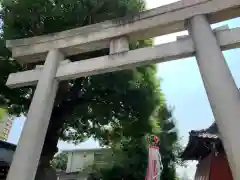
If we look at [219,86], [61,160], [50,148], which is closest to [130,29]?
[219,86]

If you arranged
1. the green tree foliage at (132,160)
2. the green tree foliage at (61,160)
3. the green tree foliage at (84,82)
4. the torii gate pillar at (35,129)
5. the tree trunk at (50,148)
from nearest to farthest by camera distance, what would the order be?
the torii gate pillar at (35,129) → the green tree foliage at (84,82) → the tree trunk at (50,148) → the green tree foliage at (132,160) → the green tree foliage at (61,160)

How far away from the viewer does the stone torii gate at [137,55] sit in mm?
3656

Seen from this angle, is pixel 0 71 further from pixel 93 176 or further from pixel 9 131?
pixel 9 131

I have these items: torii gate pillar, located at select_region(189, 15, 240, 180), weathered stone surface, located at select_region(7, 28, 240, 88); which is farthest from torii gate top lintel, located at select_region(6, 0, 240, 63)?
weathered stone surface, located at select_region(7, 28, 240, 88)

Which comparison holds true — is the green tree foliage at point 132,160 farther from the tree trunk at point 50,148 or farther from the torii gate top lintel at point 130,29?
the torii gate top lintel at point 130,29

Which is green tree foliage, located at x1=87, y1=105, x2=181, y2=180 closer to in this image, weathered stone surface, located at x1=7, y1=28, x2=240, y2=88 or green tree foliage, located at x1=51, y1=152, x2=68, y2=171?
weathered stone surface, located at x1=7, y1=28, x2=240, y2=88

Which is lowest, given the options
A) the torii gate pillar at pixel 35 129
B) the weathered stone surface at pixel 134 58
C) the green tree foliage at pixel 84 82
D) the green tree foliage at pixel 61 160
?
the torii gate pillar at pixel 35 129

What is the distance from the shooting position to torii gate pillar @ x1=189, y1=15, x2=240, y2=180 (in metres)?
3.33

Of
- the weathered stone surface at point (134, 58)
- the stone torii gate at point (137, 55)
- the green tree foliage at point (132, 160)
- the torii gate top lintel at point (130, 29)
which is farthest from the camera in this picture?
the green tree foliage at point (132, 160)

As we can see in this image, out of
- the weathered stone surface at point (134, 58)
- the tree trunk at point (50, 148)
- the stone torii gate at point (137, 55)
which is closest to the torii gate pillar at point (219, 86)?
the stone torii gate at point (137, 55)

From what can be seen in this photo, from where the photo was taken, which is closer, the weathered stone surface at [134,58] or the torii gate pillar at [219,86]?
the torii gate pillar at [219,86]

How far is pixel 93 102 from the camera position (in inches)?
366

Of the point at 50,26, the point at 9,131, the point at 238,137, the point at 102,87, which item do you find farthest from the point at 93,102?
the point at 9,131

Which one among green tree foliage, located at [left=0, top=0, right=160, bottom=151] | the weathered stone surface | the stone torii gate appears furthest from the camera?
green tree foliage, located at [left=0, top=0, right=160, bottom=151]
